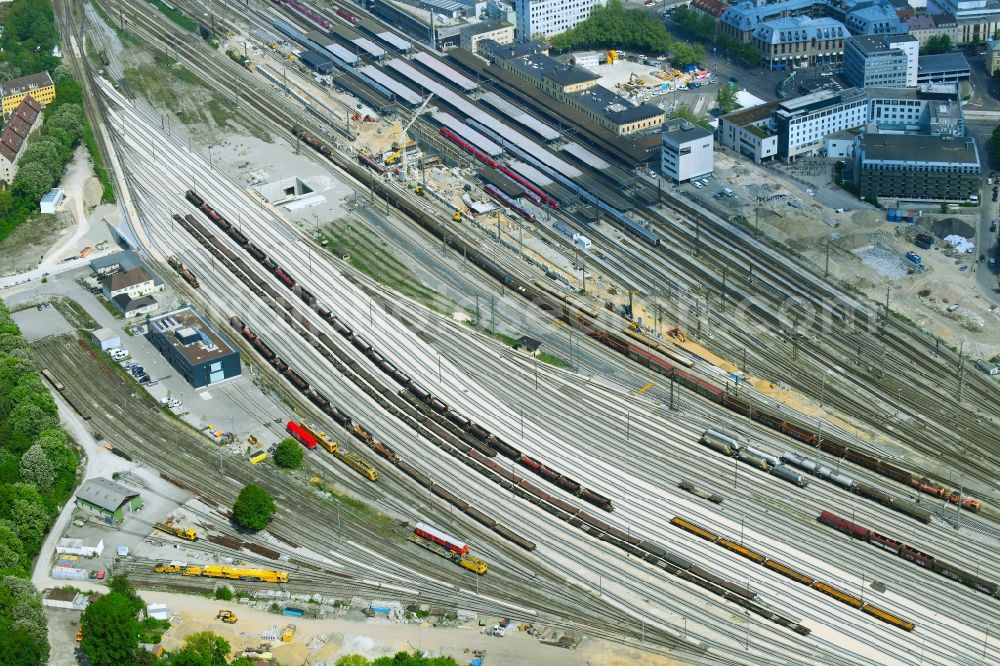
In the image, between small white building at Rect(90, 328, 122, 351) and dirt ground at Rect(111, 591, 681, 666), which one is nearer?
dirt ground at Rect(111, 591, 681, 666)

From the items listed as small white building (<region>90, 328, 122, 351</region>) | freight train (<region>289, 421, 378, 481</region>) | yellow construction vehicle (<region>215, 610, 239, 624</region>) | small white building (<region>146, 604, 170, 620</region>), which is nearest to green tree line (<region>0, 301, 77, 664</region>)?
small white building (<region>90, 328, 122, 351</region>)

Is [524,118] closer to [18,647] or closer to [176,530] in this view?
[176,530]

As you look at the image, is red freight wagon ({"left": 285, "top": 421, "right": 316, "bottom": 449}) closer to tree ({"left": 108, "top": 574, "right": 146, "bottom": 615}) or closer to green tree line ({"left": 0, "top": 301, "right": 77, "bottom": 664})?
green tree line ({"left": 0, "top": 301, "right": 77, "bottom": 664})

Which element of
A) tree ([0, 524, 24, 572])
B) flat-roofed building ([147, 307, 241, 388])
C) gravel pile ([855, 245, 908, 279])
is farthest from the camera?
gravel pile ([855, 245, 908, 279])

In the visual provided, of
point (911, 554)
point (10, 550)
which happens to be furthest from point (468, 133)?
point (10, 550)

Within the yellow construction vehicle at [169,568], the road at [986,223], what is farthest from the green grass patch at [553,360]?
the road at [986,223]
